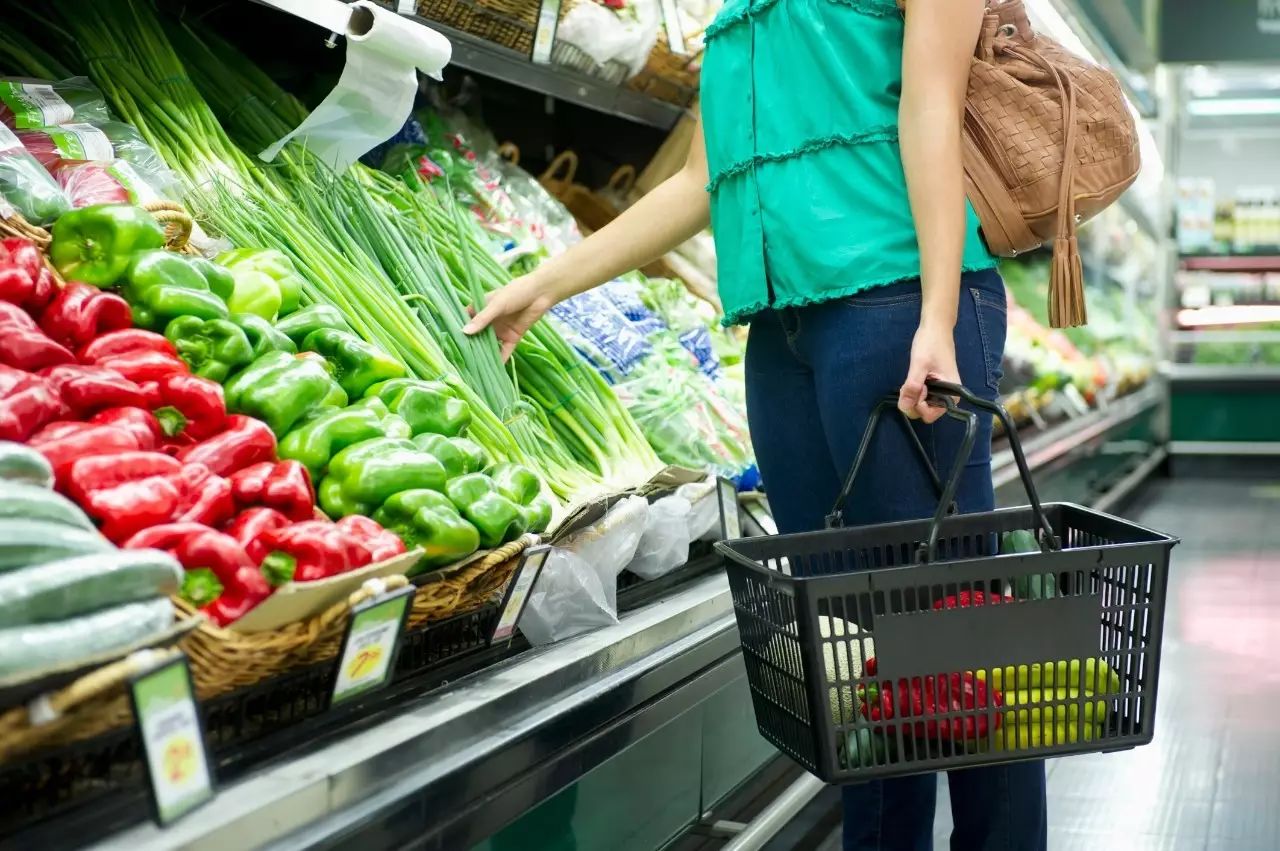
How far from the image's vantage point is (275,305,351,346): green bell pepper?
1.90 meters

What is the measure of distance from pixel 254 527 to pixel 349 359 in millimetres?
510

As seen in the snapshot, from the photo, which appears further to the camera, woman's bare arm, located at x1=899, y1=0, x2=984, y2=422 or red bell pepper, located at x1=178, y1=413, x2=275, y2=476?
woman's bare arm, located at x1=899, y1=0, x2=984, y2=422

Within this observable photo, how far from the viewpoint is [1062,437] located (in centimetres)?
580

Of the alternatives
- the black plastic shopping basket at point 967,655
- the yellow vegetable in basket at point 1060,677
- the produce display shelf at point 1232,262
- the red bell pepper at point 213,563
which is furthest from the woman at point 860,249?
the produce display shelf at point 1232,262

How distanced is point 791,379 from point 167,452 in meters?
0.83

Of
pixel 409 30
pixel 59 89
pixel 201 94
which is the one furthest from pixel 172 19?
pixel 409 30

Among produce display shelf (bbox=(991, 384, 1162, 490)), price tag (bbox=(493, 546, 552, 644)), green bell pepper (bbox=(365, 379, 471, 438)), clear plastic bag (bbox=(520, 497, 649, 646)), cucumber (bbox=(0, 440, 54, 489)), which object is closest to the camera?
cucumber (bbox=(0, 440, 54, 489))

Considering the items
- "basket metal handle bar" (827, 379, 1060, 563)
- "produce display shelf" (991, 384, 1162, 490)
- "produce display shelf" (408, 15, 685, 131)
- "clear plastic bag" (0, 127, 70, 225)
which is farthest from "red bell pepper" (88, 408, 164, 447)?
"produce display shelf" (991, 384, 1162, 490)

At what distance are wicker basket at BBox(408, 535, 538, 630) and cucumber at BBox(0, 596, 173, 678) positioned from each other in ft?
1.48

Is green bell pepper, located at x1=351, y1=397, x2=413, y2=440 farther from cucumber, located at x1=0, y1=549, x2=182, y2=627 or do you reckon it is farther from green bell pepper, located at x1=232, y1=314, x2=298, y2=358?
cucumber, located at x1=0, y1=549, x2=182, y2=627

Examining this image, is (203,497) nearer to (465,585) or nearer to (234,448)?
(234,448)

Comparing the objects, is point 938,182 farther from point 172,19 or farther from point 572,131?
point 572,131

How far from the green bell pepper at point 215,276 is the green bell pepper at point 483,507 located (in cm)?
42

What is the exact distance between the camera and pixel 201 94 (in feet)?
8.38
